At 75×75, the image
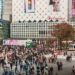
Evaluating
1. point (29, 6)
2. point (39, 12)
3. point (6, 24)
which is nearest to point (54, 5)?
point (39, 12)

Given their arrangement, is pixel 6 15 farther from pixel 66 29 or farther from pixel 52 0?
pixel 66 29

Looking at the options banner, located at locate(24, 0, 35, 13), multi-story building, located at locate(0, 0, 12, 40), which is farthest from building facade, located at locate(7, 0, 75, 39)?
multi-story building, located at locate(0, 0, 12, 40)

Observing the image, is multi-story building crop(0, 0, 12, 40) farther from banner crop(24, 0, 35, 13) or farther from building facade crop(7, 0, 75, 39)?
banner crop(24, 0, 35, 13)

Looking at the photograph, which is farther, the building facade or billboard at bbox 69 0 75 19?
billboard at bbox 69 0 75 19

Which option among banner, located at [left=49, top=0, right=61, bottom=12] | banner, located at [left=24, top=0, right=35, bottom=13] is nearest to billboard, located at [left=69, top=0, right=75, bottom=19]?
banner, located at [left=49, top=0, right=61, bottom=12]

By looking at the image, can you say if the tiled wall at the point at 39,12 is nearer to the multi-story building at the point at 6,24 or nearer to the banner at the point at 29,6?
the banner at the point at 29,6

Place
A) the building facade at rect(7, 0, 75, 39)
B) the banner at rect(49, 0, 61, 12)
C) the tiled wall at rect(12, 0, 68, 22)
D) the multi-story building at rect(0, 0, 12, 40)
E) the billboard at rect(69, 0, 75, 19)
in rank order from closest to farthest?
the multi-story building at rect(0, 0, 12, 40) → the building facade at rect(7, 0, 75, 39) → the billboard at rect(69, 0, 75, 19) → the banner at rect(49, 0, 61, 12) → the tiled wall at rect(12, 0, 68, 22)

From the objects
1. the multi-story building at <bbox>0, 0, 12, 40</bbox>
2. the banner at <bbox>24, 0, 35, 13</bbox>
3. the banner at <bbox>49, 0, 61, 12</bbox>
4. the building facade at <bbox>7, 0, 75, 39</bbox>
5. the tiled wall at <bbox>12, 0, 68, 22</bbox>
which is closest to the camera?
the multi-story building at <bbox>0, 0, 12, 40</bbox>

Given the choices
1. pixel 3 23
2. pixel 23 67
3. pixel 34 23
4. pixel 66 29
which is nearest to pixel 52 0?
pixel 34 23

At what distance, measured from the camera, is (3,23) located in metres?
99.9

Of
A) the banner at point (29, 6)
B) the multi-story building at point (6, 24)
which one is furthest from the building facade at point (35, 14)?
the multi-story building at point (6, 24)

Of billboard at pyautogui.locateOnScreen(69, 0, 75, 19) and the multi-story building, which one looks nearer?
the multi-story building

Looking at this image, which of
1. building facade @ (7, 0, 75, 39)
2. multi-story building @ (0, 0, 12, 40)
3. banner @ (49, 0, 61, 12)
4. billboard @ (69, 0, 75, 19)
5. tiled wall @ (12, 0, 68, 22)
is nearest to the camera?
multi-story building @ (0, 0, 12, 40)

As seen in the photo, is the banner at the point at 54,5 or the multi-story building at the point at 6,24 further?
the banner at the point at 54,5
